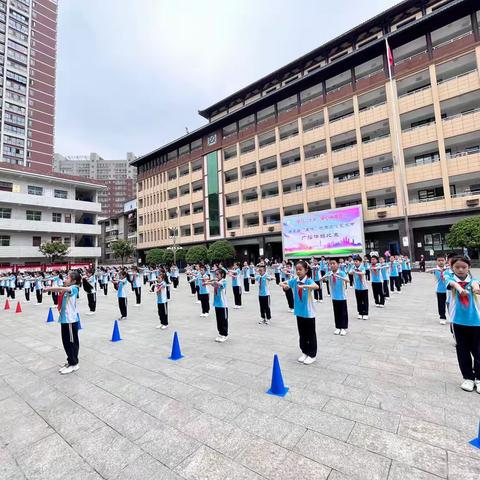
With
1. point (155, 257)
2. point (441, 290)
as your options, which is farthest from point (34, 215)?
point (441, 290)

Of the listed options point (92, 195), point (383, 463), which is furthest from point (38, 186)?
point (383, 463)

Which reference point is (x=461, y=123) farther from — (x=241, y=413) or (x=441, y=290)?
(x=241, y=413)

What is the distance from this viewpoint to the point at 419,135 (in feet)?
84.6

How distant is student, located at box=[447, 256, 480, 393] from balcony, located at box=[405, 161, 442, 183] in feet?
86.5

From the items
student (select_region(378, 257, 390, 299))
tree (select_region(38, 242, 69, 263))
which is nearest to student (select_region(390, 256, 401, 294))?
student (select_region(378, 257, 390, 299))

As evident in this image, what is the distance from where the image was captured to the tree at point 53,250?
3475 centimetres

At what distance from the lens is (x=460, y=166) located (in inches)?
944

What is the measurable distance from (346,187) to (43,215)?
136 feet

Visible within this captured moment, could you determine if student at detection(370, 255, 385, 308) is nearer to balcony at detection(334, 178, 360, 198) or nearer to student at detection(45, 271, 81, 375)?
student at detection(45, 271, 81, 375)

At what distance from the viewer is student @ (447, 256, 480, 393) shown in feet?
12.7

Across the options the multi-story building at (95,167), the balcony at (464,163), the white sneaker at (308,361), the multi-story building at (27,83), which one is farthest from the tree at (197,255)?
the multi-story building at (95,167)

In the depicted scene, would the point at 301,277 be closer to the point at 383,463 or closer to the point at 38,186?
the point at 383,463

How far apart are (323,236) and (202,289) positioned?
20789 millimetres

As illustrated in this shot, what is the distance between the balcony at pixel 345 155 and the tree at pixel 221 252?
16.4 meters
